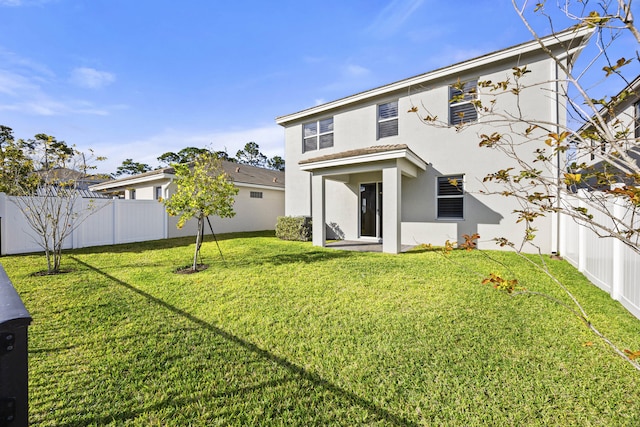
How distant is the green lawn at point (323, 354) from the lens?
8.09 ft

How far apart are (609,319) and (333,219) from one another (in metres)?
10.1

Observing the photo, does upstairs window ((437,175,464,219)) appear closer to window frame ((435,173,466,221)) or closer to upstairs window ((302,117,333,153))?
window frame ((435,173,466,221))

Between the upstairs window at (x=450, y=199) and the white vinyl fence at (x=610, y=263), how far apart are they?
137 inches

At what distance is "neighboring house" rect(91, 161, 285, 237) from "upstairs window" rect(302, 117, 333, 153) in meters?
4.27

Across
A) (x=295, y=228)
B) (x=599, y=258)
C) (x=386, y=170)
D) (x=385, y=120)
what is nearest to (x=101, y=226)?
(x=295, y=228)

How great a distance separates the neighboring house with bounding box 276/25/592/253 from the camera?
911cm

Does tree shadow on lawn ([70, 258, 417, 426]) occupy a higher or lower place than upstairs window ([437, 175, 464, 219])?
lower

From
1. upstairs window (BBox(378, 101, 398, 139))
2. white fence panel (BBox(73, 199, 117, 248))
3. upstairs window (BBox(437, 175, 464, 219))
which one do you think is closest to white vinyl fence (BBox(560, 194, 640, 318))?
upstairs window (BBox(437, 175, 464, 219))

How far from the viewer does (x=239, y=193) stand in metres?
17.5

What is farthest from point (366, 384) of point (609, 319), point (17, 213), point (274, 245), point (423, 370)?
point (17, 213)

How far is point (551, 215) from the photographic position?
29.3 feet

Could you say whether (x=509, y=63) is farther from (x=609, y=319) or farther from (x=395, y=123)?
(x=609, y=319)

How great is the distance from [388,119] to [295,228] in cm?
639

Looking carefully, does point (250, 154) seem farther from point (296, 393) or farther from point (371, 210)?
point (296, 393)
